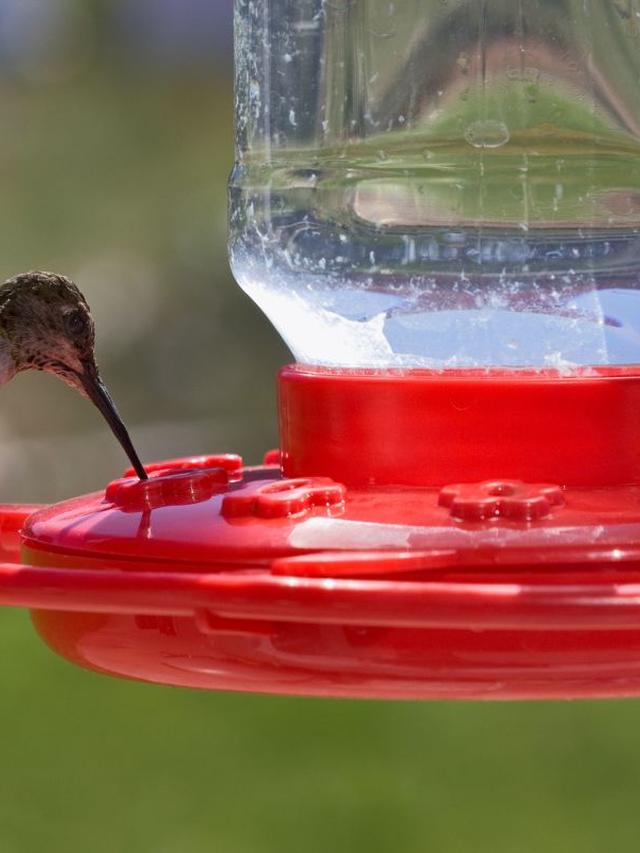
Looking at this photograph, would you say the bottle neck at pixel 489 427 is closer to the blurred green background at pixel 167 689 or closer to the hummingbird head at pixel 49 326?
the hummingbird head at pixel 49 326

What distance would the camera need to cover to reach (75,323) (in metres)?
3.47

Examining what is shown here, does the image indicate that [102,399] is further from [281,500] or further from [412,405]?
[281,500]

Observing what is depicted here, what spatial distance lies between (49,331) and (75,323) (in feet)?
0.26

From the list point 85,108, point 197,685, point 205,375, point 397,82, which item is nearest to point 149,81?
point 85,108

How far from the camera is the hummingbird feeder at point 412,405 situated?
177 centimetres

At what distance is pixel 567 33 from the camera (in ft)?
9.39

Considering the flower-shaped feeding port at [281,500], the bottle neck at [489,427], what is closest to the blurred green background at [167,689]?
the bottle neck at [489,427]

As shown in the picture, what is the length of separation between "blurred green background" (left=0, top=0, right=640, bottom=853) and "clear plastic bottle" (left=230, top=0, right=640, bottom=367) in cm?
292

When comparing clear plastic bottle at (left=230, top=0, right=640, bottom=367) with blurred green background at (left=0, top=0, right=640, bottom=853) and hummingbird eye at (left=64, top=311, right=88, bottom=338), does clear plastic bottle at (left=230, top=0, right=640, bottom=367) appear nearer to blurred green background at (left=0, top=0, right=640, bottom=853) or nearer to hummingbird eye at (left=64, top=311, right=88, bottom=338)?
A: hummingbird eye at (left=64, top=311, right=88, bottom=338)

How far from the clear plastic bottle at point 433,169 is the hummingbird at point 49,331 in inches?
23.5

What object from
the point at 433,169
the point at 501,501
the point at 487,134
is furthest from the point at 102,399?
the point at 501,501

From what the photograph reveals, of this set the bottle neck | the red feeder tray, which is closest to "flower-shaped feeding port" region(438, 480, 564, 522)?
the red feeder tray

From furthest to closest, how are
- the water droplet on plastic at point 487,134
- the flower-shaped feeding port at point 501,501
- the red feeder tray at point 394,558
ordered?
the water droplet on plastic at point 487,134 < the flower-shaped feeding port at point 501,501 < the red feeder tray at point 394,558

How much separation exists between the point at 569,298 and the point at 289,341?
558mm
